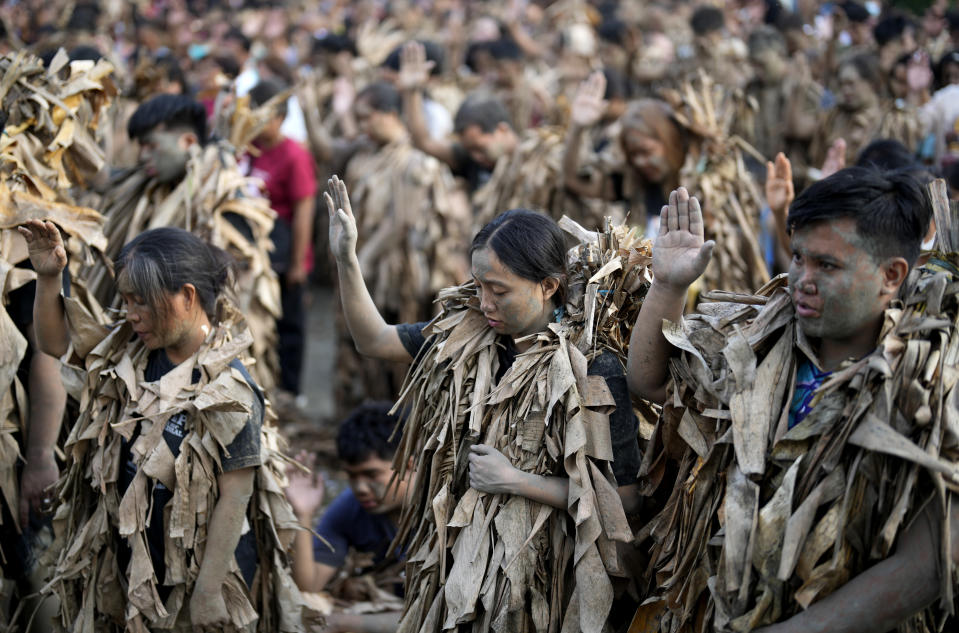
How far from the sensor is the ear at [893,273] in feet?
8.43

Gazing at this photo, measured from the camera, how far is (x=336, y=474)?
670cm

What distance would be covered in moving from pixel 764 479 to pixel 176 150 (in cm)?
350

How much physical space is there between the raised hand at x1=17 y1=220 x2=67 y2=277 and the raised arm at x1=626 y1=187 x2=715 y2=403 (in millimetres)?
1889

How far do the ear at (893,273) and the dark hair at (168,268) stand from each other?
2.12 metres

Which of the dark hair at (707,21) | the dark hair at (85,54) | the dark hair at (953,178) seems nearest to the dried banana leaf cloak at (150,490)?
the dark hair at (85,54)

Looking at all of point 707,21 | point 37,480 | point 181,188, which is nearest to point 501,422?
point 37,480

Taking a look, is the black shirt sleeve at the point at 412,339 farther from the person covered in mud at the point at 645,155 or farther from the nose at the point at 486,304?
the person covered in mud at the point at 645,155

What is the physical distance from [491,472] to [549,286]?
2.02ft

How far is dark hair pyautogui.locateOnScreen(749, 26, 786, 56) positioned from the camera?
897 cm

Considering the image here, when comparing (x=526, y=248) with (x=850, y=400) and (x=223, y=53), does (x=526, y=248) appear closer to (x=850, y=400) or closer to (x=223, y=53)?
(x=850, y=400)

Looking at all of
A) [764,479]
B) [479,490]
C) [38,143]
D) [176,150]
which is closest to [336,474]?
[176,150]

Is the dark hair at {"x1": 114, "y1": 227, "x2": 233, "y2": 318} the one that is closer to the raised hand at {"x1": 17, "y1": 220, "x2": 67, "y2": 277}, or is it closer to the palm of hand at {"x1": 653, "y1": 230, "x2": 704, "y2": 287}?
the raised hand at {"x1": 17, "y1": 220, "x2": 67, "y2": 277}

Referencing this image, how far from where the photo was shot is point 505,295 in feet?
10.2

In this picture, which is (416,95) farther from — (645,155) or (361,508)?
(361,508)
